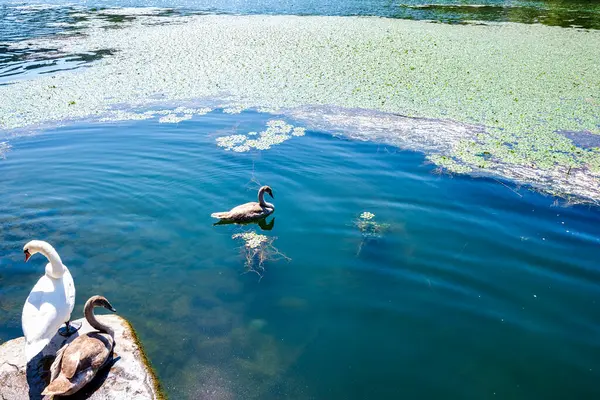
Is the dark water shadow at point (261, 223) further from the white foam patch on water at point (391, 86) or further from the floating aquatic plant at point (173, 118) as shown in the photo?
the floating aquatic plant at point (173, 118)

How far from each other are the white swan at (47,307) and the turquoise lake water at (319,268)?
0.70 meters

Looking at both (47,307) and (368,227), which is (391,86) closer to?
(368,227)

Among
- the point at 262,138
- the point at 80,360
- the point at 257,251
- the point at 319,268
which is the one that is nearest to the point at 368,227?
the point at 319,268

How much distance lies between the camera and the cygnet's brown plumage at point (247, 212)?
6.80 m

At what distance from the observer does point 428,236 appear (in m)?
6.33

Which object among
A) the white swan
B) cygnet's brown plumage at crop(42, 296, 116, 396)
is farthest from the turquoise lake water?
the white swan

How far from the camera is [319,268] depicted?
5.86 metres

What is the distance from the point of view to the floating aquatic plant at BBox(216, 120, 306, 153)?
9047 millimetres

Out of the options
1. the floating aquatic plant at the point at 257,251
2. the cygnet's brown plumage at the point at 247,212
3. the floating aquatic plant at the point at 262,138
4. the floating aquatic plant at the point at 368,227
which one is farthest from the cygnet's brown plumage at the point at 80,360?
the floating aquatic plant at the point at 262,138

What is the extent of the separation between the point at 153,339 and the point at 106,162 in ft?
16.3

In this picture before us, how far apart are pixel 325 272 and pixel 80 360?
9.85 feet

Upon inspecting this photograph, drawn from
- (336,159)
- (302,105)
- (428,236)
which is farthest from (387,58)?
(428,236)

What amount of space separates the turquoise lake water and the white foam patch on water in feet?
3.81

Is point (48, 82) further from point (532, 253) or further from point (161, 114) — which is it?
point (532, 253)
